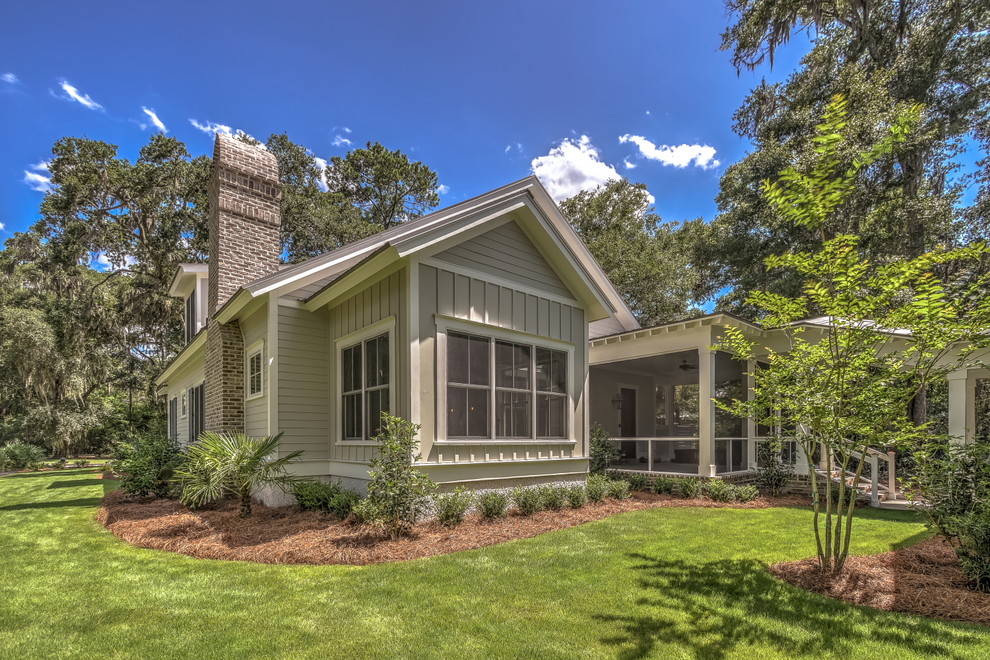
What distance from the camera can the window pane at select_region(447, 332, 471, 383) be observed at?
7.17 meters

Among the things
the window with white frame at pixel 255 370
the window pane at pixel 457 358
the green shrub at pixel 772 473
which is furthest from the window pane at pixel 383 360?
the green shrub at pixel 772 473

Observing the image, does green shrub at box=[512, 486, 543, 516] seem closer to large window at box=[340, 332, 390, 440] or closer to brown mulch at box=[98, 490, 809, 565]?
brown mulch at box=[98, 490, 809, 565]

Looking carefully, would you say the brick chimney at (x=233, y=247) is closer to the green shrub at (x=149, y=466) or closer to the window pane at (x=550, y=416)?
the green shrub at (x=149, y=466)

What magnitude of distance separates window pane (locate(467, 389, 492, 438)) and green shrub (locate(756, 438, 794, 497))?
239 inches

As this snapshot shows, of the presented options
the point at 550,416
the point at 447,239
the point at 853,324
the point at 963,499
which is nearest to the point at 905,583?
the point at 963,499

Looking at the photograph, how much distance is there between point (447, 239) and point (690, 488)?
21.7 ft

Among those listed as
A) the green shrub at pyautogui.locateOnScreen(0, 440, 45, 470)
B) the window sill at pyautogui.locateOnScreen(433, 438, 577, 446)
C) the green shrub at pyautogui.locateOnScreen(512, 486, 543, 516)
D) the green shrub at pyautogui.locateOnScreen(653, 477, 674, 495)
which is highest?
the window sill at pyautogui.locateOnScreen(433, 438, 577, 446)

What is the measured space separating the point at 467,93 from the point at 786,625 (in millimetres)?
16305

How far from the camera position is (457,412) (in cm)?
721

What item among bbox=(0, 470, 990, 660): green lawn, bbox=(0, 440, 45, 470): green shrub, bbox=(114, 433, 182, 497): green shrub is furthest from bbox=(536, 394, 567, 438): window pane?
bbox=(0, 440, 45, 470): green shrub

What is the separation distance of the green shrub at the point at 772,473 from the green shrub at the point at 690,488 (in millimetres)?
1565

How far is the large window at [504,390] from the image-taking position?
7.26 metres

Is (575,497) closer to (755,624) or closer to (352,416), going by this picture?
(352,416)

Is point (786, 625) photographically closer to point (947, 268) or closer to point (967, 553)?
point (967, 553)
